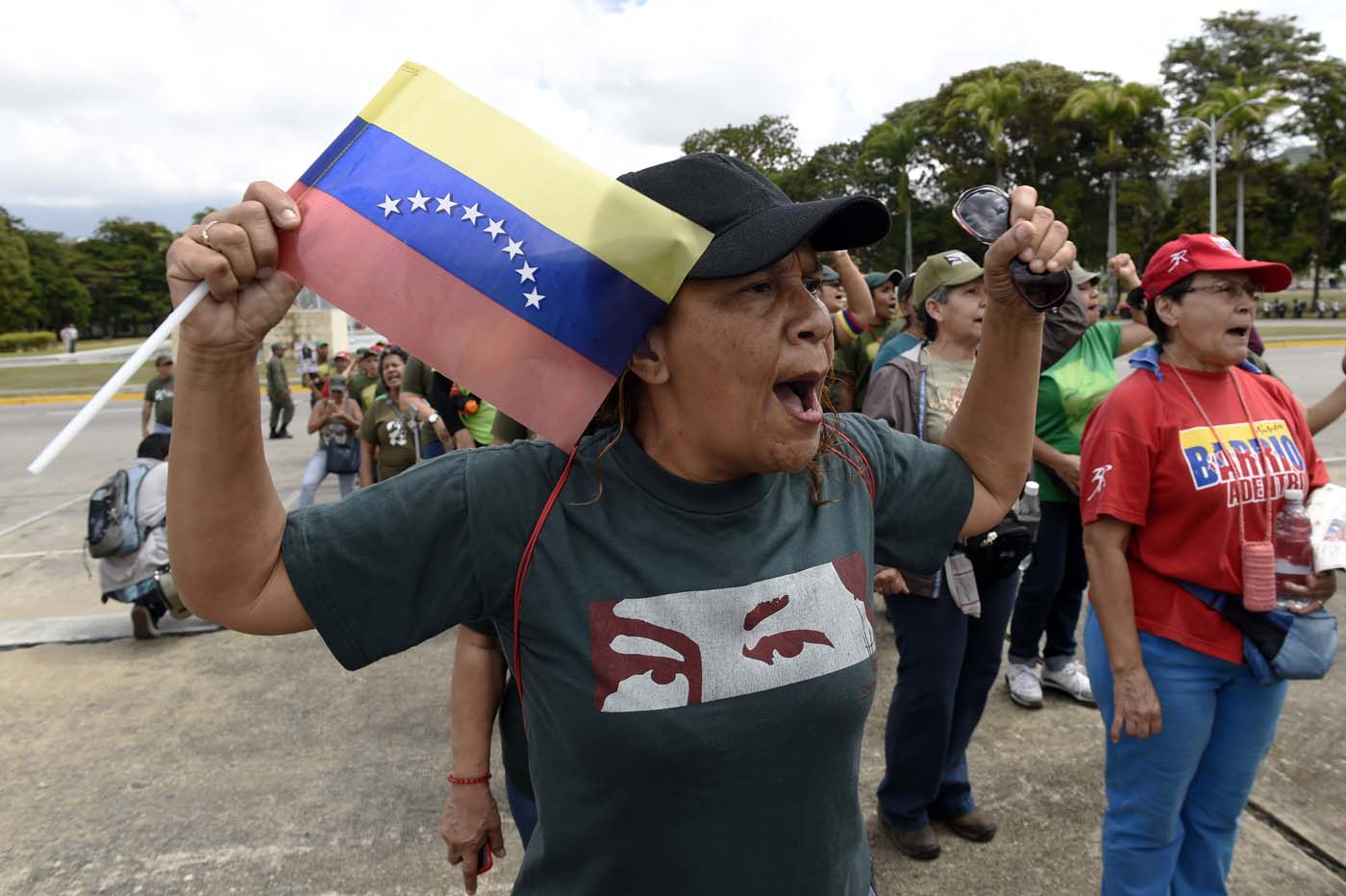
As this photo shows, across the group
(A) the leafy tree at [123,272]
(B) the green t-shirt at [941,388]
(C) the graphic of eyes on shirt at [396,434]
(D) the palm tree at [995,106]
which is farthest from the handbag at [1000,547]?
(A) the leafy tree at [123,272]

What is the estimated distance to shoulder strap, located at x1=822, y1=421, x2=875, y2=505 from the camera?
5.33 ft

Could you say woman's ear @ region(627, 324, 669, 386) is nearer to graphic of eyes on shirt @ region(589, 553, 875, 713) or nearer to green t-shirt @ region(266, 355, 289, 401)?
graphic of eyes on shirt @ region(589, 553, 875, 713)

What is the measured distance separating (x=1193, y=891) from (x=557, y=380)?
2.36 meters

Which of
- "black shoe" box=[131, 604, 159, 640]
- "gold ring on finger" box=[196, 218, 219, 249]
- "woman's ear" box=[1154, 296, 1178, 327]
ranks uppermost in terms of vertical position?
"gold ring on finger" box=[196, 218, 219, 249]

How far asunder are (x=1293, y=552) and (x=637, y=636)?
6.39 feet

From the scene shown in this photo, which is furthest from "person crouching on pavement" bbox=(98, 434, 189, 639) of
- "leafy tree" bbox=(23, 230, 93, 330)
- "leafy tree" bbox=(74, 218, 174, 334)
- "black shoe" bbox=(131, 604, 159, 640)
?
"leafy tree" bbox=(74, 218, 174, 334)

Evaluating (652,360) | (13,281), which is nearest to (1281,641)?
(652,360)

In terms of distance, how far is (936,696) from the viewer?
304cm

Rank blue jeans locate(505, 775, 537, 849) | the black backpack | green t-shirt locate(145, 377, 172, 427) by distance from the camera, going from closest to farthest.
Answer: blue jeans locate(505, 775, 537, 849) → the black backpack → green t-shirt locate(145, 377, 172, 427)

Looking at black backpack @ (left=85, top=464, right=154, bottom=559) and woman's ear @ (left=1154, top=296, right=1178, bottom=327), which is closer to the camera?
woman's ear @ (left=1154, top=296, right=1178, bottom=327)

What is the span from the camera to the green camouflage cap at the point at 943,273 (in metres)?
3.20

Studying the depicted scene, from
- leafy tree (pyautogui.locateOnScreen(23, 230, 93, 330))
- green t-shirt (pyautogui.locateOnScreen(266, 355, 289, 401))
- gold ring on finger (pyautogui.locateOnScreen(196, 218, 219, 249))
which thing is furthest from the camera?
leafy tree (pyautogui.locateOnScreen(23, 230, 93, 330))

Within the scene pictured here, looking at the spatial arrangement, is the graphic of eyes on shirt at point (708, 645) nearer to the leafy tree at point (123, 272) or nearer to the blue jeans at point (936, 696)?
the blue jeans at point (936, 696)

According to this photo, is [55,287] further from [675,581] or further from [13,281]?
[675,581]
